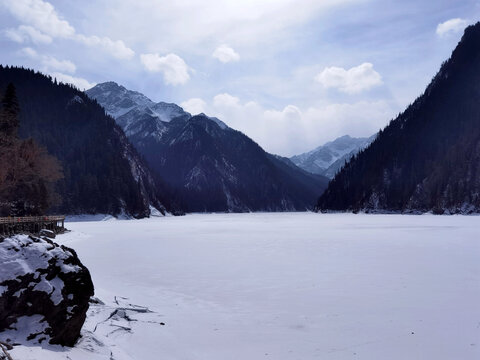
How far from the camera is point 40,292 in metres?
8.60

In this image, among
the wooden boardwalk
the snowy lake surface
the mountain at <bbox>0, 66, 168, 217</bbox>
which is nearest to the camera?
the snowy lake surface

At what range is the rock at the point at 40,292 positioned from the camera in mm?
8188

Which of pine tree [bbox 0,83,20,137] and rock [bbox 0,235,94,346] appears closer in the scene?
rock [bbox 0,235,94,346]

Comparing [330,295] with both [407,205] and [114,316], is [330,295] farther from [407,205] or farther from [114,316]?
Answer: [407,205]

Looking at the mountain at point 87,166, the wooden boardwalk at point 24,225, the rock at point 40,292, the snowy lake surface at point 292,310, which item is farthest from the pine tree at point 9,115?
the mountain at point 87,166

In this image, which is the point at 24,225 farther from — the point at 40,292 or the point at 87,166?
the point at 87,166

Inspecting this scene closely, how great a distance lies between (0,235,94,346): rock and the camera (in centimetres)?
819

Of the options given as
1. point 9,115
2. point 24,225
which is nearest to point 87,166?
point 9,115

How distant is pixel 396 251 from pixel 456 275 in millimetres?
11287

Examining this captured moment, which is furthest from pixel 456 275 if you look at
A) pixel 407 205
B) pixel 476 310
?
pixel 407 205

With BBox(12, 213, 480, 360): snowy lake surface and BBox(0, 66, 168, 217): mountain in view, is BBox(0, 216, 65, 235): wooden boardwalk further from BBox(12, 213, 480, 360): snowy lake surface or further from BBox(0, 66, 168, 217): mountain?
BBox(0, 66, 168, 217): mountain

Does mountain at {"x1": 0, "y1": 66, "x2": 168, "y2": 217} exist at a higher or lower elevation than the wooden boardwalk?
higher

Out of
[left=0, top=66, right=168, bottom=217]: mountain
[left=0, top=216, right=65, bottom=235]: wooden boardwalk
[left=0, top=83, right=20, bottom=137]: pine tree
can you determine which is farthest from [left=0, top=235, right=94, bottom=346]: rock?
[left=0, top=66, right=168, bottom=217]: mountain

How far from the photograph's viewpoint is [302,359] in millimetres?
9047
